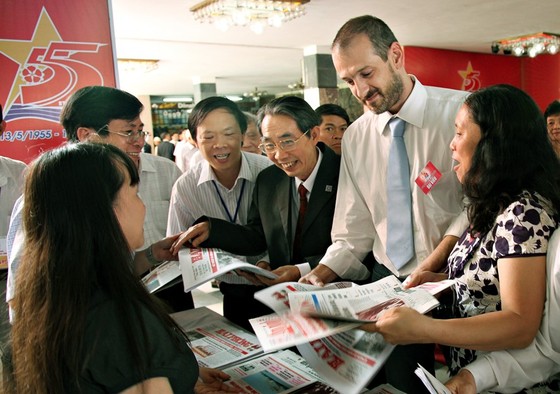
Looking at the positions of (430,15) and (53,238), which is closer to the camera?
(53,238)

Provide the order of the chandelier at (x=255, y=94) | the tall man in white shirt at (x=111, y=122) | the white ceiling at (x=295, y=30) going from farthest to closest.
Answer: the chandelier at (x=255, y=94) < the white ceiling at (x=295, y=30) < the tall man in white shirt at (x=111, y=122)

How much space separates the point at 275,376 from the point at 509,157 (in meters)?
0.90

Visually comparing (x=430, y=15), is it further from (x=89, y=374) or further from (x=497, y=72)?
(x=89, y=374)

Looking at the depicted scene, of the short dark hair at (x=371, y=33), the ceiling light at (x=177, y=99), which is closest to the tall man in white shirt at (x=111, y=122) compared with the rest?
the short dark hair at (x=371, y=33)

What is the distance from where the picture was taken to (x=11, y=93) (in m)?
2.75

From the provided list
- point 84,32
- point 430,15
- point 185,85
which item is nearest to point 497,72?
point 430,15

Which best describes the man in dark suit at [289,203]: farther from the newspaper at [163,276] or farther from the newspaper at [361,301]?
the newspaper at [361,301]

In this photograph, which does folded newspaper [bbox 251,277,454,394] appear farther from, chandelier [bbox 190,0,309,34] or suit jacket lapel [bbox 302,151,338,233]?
chandelier [bbox 190,0,309,34]

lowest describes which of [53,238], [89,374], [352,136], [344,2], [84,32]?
[89,374]

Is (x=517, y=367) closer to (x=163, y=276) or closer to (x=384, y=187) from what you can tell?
(x=384, y=187)

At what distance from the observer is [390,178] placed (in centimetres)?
185

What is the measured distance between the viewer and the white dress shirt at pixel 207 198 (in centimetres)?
222

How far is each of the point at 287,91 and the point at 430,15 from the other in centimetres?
1045

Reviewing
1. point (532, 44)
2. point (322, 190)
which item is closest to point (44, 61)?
point (322, 190)
